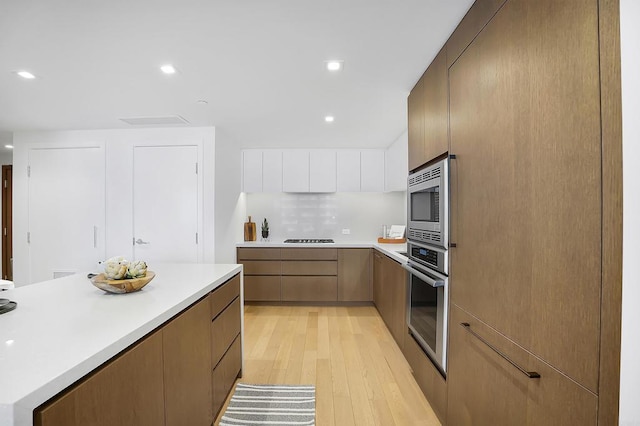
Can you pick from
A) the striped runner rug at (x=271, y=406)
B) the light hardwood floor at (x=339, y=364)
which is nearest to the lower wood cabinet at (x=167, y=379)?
the striped runner rug at (x=271, y=406)

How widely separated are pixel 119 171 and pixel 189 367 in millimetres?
2978

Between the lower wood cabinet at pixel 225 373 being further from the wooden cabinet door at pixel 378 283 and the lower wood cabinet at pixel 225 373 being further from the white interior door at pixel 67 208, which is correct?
A: the white interior door at pixel 67 208

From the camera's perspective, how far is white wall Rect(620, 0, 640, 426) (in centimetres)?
70

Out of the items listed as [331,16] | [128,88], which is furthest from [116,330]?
[128,88]

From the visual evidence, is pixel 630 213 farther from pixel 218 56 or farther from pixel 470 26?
pixel 218 56

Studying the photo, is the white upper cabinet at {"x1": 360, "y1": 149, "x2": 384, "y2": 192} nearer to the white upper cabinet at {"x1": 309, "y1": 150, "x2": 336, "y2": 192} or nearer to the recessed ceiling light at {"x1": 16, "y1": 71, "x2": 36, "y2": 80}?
the white upper cabinet at {"x1": 309, "y1": 150, "x2": 336, "y2": 192}

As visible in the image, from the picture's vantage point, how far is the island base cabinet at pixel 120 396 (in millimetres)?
717

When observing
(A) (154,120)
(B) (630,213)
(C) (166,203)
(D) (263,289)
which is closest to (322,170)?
(D) (263,289)

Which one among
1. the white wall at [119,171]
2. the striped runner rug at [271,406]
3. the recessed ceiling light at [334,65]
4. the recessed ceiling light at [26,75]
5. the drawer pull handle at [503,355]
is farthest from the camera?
the white wall at [119,171]

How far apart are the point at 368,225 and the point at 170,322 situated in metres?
3.78

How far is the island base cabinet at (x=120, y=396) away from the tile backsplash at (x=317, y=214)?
3648mm

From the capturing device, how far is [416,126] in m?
A: 2.25

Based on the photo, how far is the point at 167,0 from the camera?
140cm

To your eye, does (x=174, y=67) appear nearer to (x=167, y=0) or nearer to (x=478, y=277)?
(x=167, y=0)
